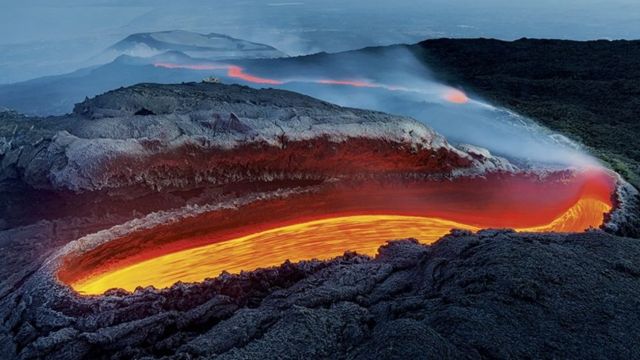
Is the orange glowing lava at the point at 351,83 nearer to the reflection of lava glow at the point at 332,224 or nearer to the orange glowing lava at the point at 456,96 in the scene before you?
the orange glowing lava at the point at 456,96

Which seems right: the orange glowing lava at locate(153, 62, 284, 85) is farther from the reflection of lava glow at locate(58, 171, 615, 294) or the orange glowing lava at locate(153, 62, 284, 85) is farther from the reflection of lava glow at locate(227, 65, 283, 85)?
the reflection of lava glow at locate(58, 171, 615, 294)

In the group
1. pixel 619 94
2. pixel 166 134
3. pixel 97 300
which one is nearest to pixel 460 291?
pixel 97 300

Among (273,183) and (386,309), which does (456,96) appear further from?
(386,309)

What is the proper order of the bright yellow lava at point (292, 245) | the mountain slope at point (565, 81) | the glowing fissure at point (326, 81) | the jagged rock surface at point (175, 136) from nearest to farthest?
the bright yellow lava at point (292, 245)
the jagged rock surface at point (175, 136)
the mountain slope at point (565, 81)
the glowing fissure at point (326, 81)

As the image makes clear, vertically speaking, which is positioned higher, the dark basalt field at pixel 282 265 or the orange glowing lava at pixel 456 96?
the orange glowing lava at pixel 456 96

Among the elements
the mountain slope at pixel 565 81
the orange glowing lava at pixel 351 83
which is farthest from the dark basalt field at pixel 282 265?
the orange glowing lava at pixel 351 83

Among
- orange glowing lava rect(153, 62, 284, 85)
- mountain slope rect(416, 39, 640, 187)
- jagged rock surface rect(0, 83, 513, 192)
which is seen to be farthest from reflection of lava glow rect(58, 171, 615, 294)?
orange glowing lava rect(153, 62, 284, 85)
